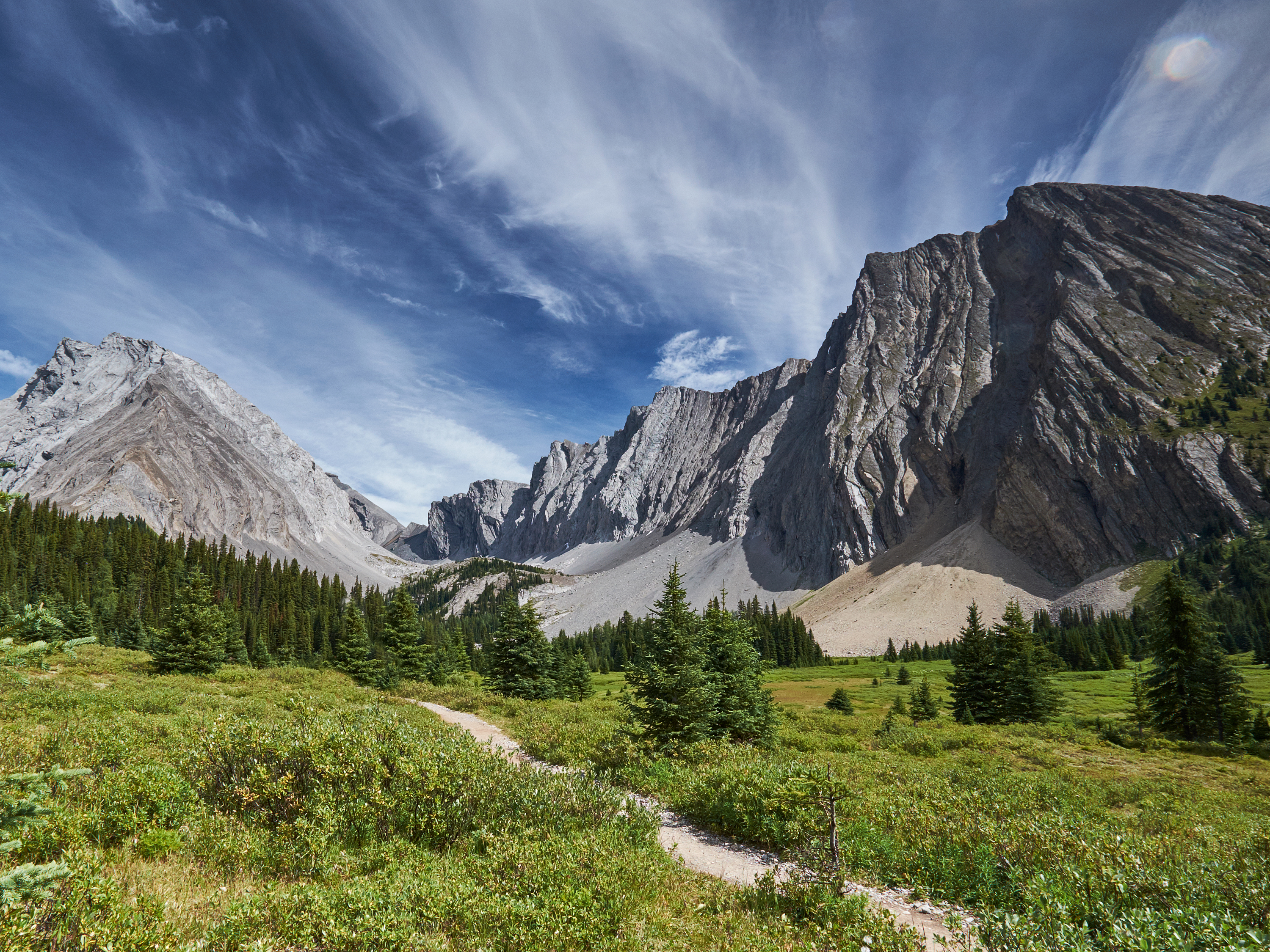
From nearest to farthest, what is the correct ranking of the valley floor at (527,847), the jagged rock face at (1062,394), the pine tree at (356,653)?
the valley floor at (527,847) < the pine tree at (356,653) < the jagged rock face at (1062,394)

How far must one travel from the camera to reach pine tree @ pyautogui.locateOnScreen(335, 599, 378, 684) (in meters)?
43.0

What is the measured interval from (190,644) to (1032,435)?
7118 inches

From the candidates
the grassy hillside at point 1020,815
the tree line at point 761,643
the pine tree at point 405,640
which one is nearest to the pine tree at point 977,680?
the grassy hillside at point 1020,815

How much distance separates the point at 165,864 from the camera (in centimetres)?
801

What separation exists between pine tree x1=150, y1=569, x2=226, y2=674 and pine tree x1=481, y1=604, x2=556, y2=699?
1659 cm

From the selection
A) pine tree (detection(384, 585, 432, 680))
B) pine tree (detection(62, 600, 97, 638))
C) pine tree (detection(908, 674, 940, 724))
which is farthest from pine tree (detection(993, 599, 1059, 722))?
pine tree (detection(62, 600, 97, 638))

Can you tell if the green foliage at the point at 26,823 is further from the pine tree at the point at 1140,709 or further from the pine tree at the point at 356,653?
the pine tree at the point at 1140,709

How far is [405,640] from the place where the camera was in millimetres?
45219

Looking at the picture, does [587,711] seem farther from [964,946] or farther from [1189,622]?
[1189,622]

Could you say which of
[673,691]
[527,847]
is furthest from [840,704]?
[527,847]

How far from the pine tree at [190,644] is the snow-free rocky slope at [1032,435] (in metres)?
117

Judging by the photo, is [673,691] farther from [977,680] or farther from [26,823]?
[977,680]

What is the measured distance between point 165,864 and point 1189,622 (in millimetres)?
47750

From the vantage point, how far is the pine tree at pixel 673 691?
18969mm
